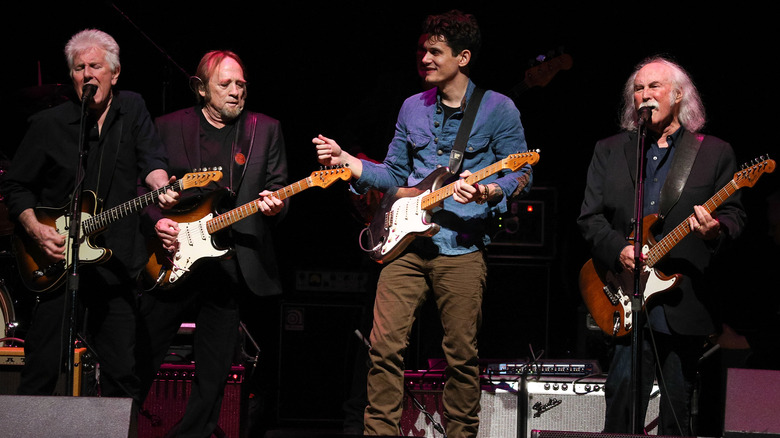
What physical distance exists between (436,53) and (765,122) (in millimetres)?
3087

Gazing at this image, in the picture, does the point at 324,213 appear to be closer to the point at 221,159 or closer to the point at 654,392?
the point at 221,159

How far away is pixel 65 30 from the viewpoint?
679cm

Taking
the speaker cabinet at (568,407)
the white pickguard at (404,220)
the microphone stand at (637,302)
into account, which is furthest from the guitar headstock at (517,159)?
the speaker cabinet at (568,407)

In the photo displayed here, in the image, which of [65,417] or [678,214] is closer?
[65,417]

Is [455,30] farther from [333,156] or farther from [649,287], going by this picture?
[649,287]

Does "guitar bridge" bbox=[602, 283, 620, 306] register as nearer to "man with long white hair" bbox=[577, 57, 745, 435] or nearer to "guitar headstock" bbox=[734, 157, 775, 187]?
"man with long white hair" bbox=[577, 57, 745, 435]

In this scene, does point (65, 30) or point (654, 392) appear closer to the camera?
point (654, 392)

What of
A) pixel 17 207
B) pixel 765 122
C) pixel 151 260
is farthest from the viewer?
pixel 765 122

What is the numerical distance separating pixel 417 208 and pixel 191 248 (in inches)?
52.6

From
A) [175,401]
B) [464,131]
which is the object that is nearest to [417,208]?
[464,131]

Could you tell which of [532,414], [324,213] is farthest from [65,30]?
[532,414]

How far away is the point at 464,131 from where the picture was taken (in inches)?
177

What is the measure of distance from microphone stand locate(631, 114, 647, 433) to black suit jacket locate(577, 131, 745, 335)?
1.26ft

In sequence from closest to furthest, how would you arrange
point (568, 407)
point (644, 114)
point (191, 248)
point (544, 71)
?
point (644, 114) < point (191, 248) < point (568, 407) < point (544, 71)
